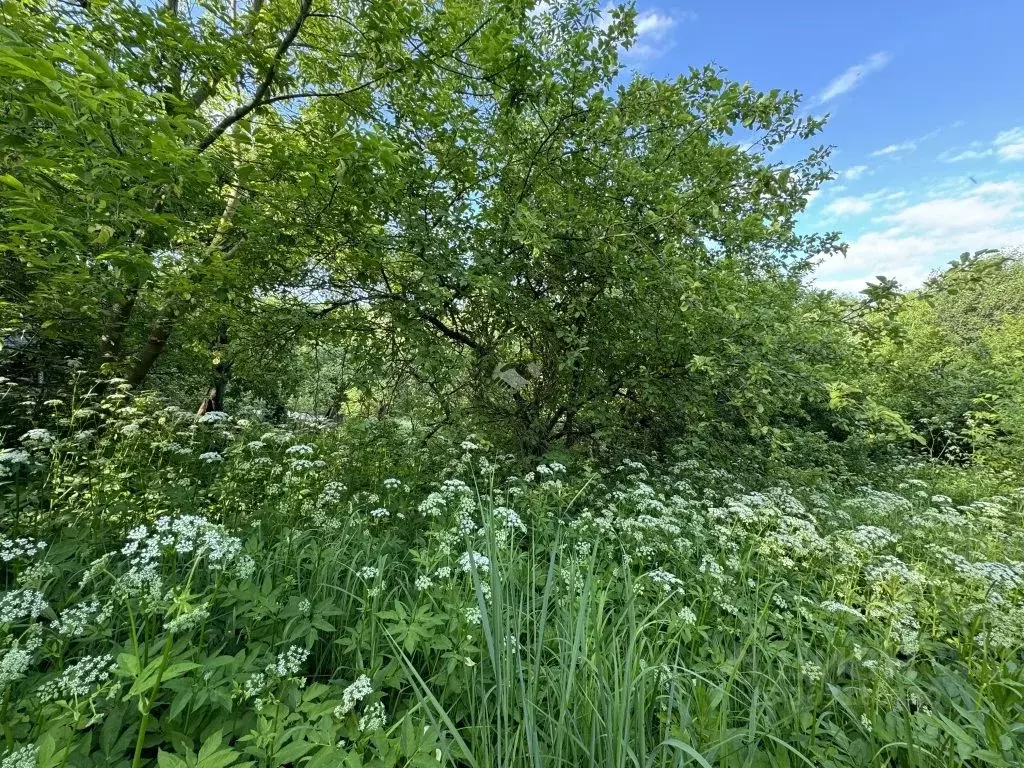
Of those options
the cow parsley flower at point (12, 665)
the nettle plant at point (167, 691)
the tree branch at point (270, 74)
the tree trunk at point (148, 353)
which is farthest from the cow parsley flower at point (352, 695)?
the tree trunk at point (148, 353)

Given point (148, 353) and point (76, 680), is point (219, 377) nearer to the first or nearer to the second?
point (148, 353)

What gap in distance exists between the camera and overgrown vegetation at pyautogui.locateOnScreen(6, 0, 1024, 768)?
Answer: 1441mm

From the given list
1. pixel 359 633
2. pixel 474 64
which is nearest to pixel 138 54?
pixel 474 64

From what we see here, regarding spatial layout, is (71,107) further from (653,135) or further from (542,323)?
(653,135)

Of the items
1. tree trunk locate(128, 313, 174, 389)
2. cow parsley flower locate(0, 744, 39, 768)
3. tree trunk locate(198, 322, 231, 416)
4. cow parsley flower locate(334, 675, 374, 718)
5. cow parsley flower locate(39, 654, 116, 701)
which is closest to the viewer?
cow parsley flower locate(0, 744, 39, 768)

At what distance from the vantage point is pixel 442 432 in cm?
488

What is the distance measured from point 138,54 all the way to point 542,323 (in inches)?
140

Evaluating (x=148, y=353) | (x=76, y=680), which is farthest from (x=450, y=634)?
(x=148, y=353)

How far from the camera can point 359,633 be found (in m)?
1.78

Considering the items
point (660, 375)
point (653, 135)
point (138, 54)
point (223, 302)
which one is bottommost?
point (660, 375)

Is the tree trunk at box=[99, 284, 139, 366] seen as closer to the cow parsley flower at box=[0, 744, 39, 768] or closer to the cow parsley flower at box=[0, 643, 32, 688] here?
the cow parsley flower at box=[0, 643, 32, 688]

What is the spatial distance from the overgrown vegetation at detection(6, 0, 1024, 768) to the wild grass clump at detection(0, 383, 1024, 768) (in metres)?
0.02

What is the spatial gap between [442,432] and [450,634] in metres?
3.20

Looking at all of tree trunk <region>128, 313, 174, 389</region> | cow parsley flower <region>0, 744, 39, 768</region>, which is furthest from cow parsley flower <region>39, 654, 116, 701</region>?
tree trunk <region>128, 313, 174, 389</region>
